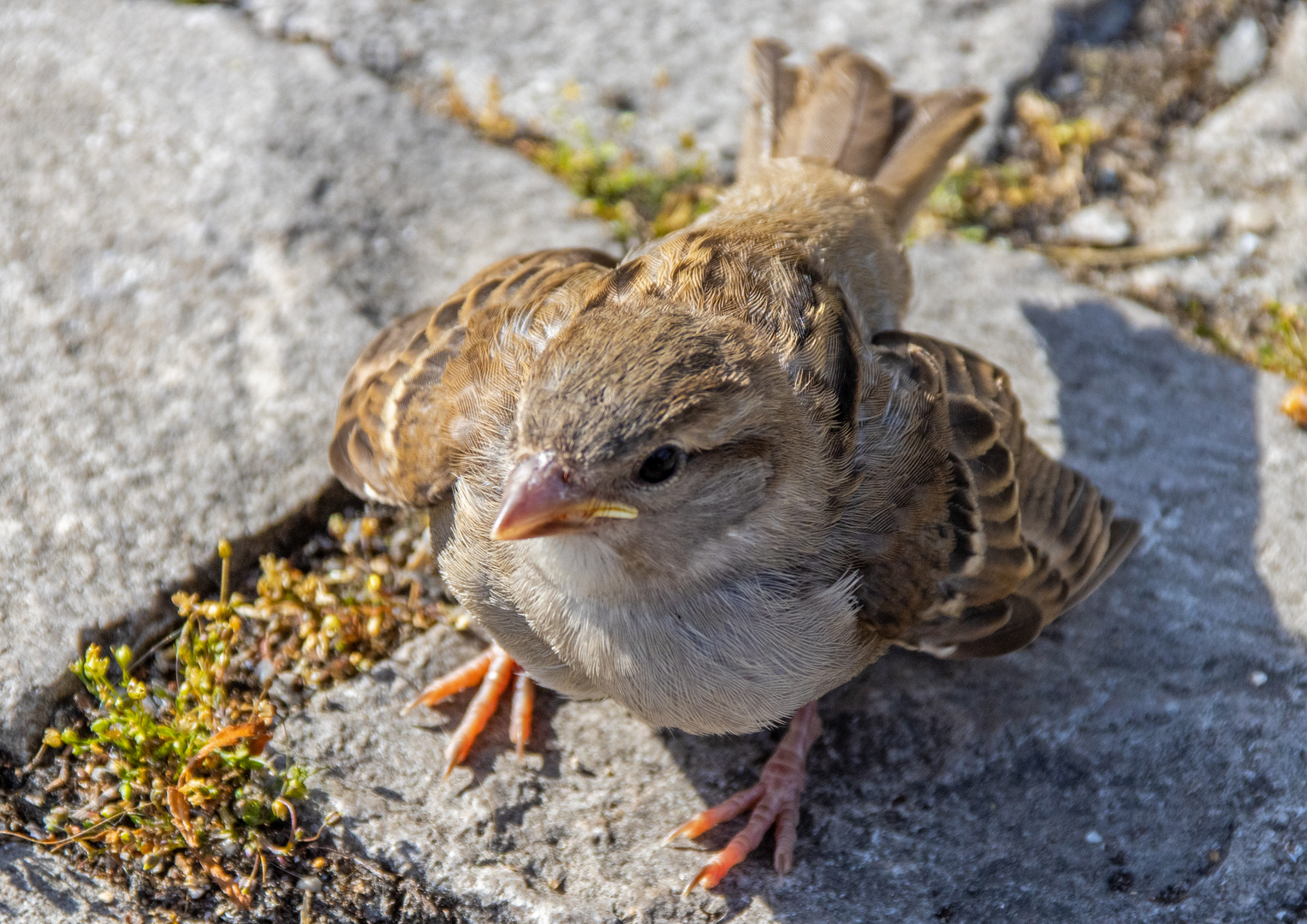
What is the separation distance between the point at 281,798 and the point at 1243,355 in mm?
3958

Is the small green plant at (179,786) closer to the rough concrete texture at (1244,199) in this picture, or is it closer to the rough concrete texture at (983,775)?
the rough concrete texture at (983,775)

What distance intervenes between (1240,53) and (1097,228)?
1140 mm

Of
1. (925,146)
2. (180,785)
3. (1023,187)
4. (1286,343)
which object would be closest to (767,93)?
(925,146)

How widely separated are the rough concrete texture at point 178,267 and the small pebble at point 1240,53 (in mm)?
2984

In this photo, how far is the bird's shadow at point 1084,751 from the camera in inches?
139

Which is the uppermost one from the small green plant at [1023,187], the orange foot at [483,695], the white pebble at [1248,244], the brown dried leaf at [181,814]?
the small green plant at [1023,187]

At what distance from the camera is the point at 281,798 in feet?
11.5

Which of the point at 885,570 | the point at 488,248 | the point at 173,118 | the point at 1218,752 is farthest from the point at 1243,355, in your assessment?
the point at 173,118

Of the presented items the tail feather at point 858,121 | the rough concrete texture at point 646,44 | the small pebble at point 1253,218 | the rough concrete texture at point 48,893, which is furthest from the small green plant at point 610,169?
the rough concrete texture at point 48,893

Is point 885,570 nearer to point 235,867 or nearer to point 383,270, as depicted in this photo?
point 235,867

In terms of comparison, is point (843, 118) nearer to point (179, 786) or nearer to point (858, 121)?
point (858, 121)

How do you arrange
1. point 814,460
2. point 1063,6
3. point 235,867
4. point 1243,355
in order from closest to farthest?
point 814,460
point 235,867
point 1243,355
point 1063,6

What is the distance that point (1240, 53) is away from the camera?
547 cm

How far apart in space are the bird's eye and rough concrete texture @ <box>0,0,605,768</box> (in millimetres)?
1804
